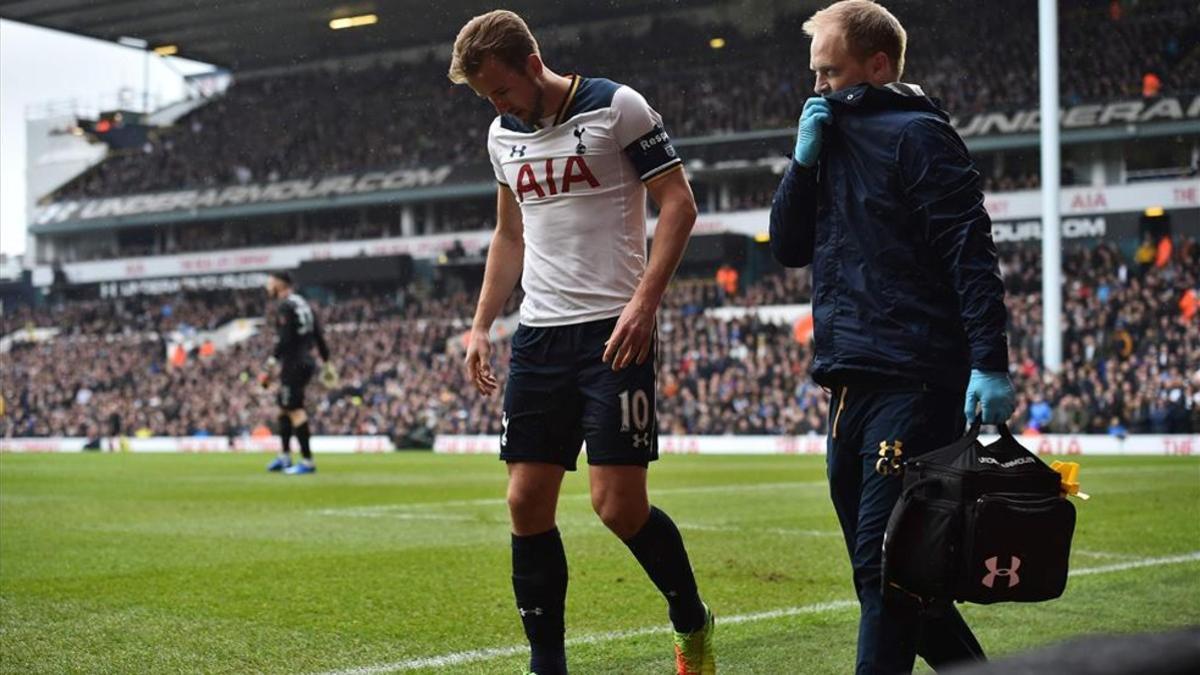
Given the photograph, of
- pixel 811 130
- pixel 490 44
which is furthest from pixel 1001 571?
pixel 490 44

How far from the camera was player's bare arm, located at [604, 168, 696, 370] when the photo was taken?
3.84 meters

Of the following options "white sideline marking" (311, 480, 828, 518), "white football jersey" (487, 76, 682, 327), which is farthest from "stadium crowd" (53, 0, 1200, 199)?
"white football jersey" (487, 76, 682, 327)

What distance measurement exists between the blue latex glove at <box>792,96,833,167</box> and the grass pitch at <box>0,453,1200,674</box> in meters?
1.81

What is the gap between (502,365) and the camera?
33.3m

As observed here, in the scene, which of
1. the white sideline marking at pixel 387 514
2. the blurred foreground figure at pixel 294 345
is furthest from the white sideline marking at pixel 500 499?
the blurred foreground figure at pixel 294 345

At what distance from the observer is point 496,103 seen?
3.98m

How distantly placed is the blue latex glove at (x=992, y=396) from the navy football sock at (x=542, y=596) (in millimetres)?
1465

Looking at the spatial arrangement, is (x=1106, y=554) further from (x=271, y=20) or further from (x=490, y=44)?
(x=271, y=20)

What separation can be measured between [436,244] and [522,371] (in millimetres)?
39440

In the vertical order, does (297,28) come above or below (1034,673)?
above

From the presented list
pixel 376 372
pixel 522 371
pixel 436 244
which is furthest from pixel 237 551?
pixel 436 244

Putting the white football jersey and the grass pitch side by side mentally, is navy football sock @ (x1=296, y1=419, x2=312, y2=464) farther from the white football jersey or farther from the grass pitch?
the white football jersey

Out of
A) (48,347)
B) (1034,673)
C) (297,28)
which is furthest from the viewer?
(48,347)

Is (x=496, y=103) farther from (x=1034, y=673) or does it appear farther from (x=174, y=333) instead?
(x=174, y=333)
